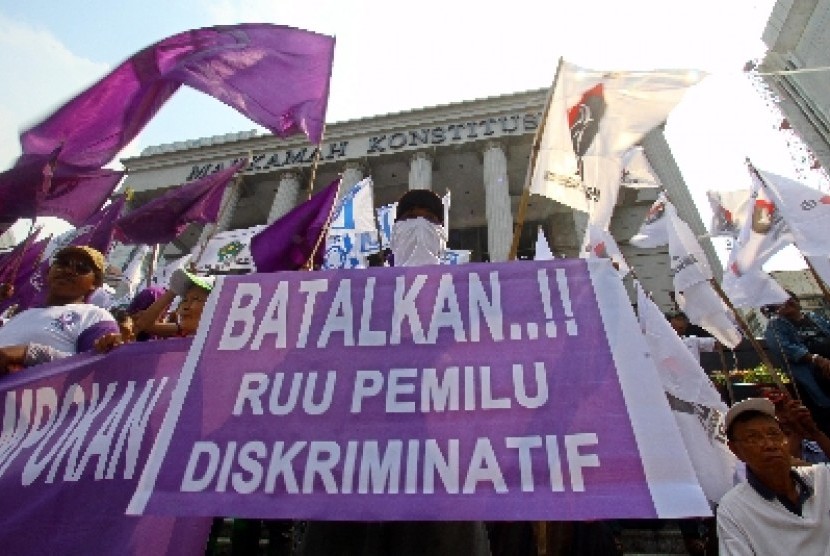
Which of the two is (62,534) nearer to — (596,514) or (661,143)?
(596,514)

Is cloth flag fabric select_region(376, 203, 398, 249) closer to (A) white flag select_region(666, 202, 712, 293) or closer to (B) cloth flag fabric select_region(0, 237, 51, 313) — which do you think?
(A) white flag select_region(666, 202, 712, 293)

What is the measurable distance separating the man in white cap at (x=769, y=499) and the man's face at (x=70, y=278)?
11.5ft

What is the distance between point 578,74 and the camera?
3.18 meters

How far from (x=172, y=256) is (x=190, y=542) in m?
28.9

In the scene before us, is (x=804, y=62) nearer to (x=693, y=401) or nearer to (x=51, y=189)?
(x=693, y=401)

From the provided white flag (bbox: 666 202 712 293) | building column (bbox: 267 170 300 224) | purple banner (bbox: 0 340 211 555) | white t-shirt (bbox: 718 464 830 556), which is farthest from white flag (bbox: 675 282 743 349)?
building column (bbox: 267 170 300 224)

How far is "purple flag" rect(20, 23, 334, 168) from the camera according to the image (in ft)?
12.5

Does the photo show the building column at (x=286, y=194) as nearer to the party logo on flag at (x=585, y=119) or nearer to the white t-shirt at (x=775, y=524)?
the party logo on flag at (x=585, y=119)

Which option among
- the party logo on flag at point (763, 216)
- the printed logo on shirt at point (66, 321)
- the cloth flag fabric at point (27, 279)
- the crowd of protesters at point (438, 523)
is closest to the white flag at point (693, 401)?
the crowd of protesters at point (438, 523)

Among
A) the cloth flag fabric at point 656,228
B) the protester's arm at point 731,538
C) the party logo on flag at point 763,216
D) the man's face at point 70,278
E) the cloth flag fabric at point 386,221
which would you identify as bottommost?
the protester's arm at point 731,538

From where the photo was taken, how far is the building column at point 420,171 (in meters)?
21.2


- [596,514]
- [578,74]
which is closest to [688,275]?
[578,74]

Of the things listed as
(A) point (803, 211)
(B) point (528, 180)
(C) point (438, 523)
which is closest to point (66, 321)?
(C) point (438, 523)

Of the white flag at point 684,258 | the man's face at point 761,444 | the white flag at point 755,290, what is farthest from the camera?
the white flag at point 755,290
